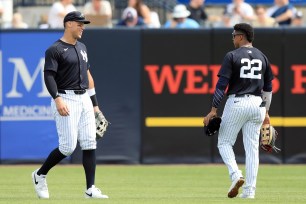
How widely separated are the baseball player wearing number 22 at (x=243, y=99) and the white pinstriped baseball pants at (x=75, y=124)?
128 centimetres

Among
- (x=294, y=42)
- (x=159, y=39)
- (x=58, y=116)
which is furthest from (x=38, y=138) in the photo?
(x=58, y=116)

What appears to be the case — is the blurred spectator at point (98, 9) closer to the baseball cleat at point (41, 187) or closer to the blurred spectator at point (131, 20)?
the blurred spectator at point (131, 20)

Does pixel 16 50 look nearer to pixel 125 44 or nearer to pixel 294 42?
pixel 125 44

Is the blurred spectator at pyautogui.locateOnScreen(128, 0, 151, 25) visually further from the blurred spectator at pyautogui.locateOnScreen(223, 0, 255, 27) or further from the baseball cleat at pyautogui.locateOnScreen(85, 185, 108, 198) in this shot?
the baseball cleat at pyautogui.locateOnScreen(85, 185, 108, 198)

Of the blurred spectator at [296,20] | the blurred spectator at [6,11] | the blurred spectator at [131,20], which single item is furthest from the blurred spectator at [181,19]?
the blurred spectator at [6,11]

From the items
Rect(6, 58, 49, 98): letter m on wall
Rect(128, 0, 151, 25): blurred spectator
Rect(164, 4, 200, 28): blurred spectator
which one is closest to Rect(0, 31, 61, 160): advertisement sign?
Rect(6, 58, 49, 98): letter m on wall

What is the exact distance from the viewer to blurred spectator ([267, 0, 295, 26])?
18234mm

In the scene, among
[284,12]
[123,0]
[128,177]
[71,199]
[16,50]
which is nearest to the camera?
[71,199]

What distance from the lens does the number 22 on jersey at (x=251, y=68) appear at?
1086 centimetres

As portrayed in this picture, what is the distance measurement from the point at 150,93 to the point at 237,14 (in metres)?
2.46

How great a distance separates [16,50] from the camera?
17047mm

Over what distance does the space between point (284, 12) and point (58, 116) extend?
8.45 m

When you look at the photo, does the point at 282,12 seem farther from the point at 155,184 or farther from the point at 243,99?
the point at 243,99

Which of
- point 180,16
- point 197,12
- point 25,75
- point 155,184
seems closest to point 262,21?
point 197,12
